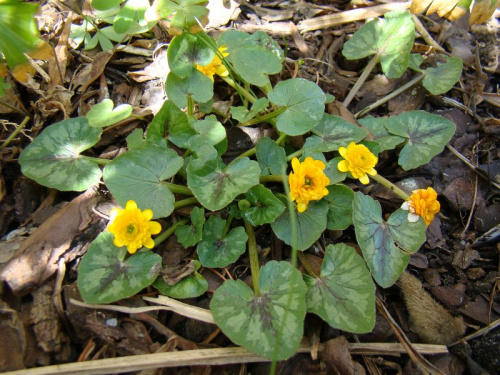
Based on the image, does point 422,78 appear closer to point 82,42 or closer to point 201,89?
point 201,89

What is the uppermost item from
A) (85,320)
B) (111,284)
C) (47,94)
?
Answer: (47,94)

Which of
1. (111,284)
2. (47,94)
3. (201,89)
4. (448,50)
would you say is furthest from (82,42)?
(448,50)

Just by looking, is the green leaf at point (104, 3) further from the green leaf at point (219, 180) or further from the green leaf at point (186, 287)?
the green leaf at point (186, 287)

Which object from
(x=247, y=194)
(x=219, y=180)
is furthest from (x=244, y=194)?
(x=219, y=180)

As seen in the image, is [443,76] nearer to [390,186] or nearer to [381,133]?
[381,133]

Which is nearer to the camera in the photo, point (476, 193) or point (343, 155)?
point (343, 155)

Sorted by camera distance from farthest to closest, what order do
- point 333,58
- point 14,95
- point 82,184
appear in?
1. point 333,58
2. point 14,95
3. point 82,184

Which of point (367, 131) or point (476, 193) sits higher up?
point (367, 131)
